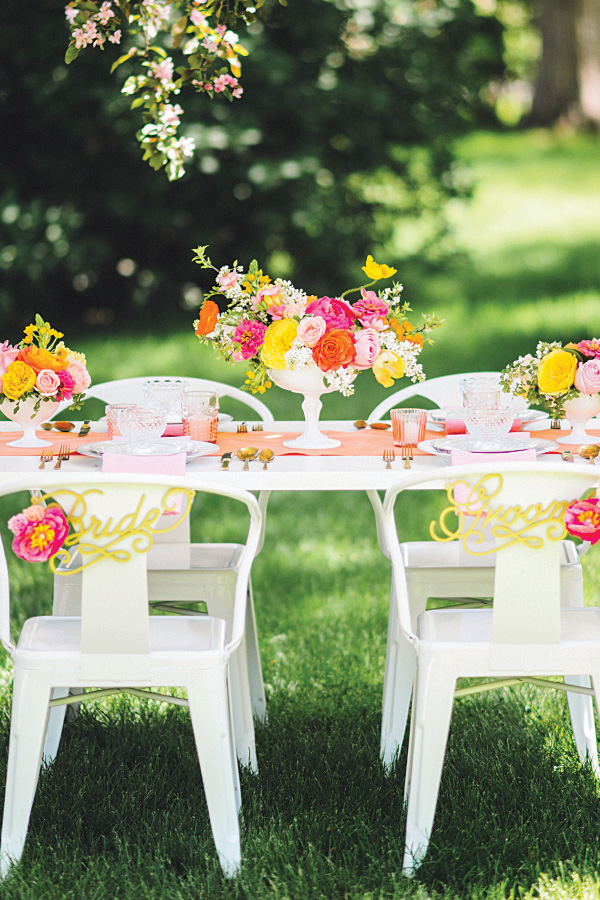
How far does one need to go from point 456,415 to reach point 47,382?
40.0 inches

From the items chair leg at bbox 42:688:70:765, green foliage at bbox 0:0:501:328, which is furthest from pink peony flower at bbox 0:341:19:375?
green foliage at bbox 0:0:501:328

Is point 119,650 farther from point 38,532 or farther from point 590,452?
point 590,452

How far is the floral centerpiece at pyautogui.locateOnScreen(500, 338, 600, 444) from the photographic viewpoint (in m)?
2.54

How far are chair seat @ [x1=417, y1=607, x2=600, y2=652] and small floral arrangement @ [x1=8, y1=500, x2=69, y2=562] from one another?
75cm

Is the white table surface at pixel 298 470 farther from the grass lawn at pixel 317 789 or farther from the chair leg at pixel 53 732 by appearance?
the grass lawn at pixel 317 789

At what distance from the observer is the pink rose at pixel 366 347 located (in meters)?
2.48

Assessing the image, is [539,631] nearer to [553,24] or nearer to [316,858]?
[316,858]

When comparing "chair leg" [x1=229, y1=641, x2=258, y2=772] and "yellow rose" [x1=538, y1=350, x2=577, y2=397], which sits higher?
"yellow rose" [x1=538, y1=350, x2=577, y2=397]

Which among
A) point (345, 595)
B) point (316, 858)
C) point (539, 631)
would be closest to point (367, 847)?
point (316, 858)

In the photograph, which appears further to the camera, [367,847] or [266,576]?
[266,576]

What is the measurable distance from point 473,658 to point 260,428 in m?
0.97

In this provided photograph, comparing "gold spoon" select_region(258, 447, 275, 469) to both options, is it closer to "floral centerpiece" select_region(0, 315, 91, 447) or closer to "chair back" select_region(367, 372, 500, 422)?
"floral centerpiece" select_region(0, 315, 91, 447)

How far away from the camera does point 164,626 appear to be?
2229 mm

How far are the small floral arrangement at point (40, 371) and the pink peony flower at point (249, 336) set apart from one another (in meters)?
0.41
